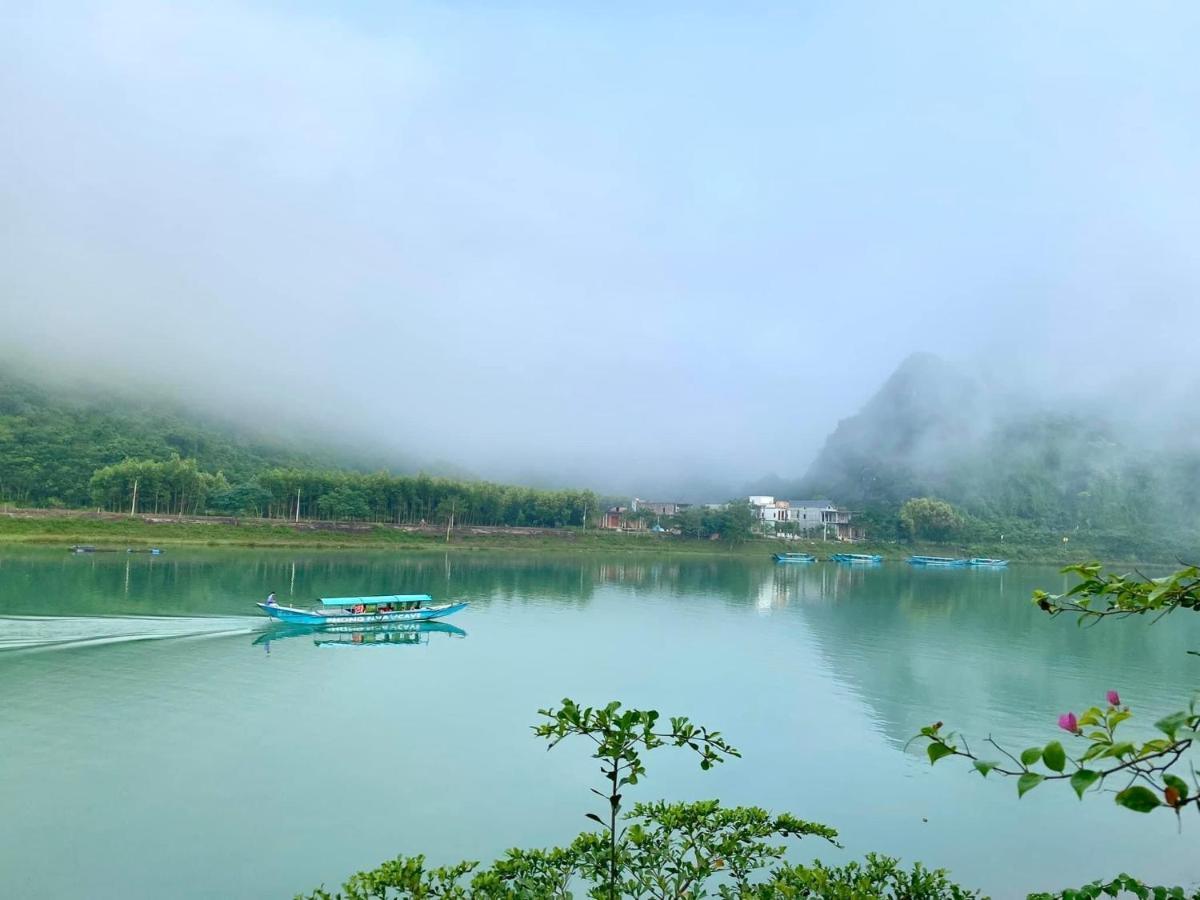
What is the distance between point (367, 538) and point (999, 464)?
338 feet

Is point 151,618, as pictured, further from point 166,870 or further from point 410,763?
point 166,870

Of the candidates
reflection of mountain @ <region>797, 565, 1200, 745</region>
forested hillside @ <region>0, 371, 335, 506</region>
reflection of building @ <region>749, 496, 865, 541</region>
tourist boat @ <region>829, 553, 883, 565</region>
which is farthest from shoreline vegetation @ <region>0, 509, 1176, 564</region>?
reflection of mountain @ <region>797, 565, 1200, 745</region>

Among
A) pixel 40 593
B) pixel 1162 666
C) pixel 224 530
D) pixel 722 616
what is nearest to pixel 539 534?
pixel 224 530

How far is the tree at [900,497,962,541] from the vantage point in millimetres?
84625

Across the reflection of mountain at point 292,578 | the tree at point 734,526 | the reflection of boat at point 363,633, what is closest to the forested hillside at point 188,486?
the reflection of mountain at point 292,578

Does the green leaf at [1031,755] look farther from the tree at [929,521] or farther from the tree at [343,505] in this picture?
the tree at [929,521]

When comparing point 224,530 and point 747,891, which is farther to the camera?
point 224,530

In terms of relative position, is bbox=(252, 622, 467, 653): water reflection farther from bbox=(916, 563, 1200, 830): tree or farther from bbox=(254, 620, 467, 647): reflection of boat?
bbox=(916, 563, 1200, 830): tree

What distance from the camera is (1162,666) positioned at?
23359 mm

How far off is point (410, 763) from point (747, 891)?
322 inches

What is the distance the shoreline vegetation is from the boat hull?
28.6 m

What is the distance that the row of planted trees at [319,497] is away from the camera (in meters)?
57.3

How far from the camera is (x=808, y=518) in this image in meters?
96.4

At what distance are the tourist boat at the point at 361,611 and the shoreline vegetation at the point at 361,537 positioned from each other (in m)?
28.6
